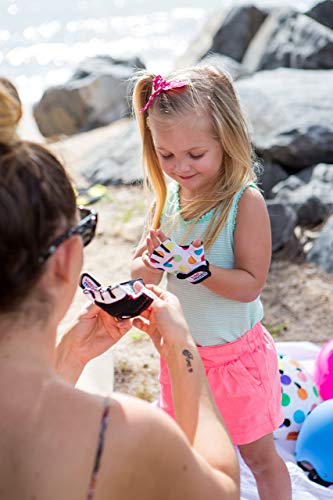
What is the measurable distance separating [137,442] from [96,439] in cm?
7

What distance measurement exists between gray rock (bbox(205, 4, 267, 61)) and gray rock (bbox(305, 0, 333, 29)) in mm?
701

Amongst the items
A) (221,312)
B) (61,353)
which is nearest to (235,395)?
(221,312)

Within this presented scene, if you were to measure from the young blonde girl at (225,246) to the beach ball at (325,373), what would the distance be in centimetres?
72

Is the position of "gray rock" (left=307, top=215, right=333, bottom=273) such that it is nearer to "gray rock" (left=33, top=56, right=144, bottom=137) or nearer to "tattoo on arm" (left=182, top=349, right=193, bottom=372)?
"tattoo on arm" (left=182, top=349, right=193, bottom=372)

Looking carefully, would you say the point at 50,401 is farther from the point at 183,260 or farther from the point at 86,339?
the point at 183,260

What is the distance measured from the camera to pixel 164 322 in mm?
1609

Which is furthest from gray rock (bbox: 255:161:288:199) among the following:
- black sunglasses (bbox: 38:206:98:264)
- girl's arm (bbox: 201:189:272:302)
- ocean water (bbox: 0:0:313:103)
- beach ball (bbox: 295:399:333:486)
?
ocean water (bbox: 0:0:313:103)

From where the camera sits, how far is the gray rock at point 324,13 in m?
8.50

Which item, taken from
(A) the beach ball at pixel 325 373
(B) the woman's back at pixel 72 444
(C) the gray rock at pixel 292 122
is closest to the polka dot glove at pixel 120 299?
(B) the woman's back at pixel 72 444

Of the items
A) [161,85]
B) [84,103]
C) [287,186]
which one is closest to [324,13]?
[84,103]

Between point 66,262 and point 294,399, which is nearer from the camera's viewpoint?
point 66,262

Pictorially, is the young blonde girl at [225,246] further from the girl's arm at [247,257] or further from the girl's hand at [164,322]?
the girl's hand at [164,322]

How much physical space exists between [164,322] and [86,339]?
12.4 inches

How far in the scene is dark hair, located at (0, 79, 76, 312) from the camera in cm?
112
